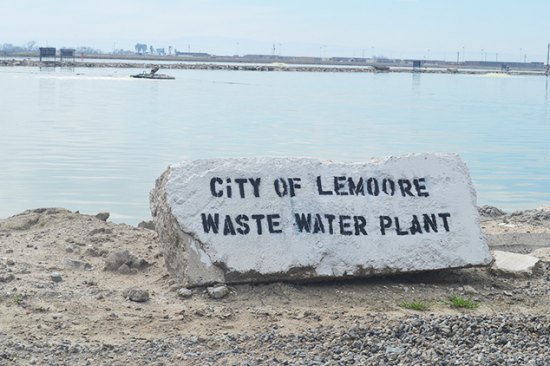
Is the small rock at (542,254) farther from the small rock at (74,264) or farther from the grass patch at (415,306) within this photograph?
the small rock at (74,264)

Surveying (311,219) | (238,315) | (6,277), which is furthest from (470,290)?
(6,277)

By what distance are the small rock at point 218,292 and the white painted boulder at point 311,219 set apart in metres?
0.14

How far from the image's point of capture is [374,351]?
24.1 ft

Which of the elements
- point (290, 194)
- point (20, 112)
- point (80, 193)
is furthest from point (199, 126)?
point (290, 194)

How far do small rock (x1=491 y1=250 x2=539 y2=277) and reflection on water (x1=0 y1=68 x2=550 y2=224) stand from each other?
7.20 m

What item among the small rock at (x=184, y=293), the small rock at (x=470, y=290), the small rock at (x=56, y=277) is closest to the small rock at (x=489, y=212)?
the small rock at (x=470, y=290)

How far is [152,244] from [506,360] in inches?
203

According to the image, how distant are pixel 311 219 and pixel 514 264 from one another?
2.44 m

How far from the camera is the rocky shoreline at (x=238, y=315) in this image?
7.28 m

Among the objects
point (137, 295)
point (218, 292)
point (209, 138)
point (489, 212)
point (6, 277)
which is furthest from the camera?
point (209, 138)

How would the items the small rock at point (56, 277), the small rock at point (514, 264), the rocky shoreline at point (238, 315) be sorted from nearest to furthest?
the rocky shoreline at point (238, 315) < the small rock at point (56, 277) < the small rock at point (514, 264)

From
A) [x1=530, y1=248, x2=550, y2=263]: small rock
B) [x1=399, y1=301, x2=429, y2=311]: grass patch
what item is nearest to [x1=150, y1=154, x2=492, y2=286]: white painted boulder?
[x1=399, y1=301, x2=429, y2=311]: grass patch

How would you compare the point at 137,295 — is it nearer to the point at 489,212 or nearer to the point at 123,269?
the point at 123,269

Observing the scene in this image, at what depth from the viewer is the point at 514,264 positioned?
10383mm
